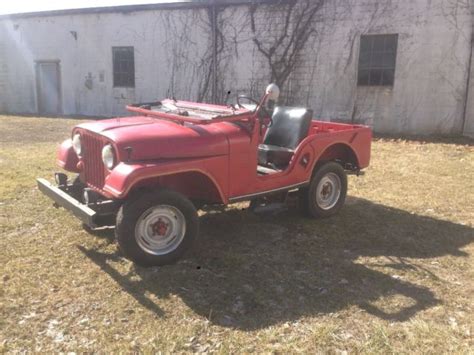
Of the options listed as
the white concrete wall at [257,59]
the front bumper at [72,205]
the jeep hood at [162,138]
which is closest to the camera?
the front bumper at [72,205]

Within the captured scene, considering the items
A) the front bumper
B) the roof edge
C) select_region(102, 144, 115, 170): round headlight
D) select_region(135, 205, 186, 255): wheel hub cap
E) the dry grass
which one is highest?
the roof edge

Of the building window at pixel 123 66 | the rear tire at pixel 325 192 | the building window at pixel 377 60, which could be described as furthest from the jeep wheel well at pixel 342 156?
the building window at pixel 123 66

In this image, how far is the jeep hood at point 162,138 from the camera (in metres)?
3.81

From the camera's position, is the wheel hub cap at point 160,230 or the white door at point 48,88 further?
the white door at point 48,88

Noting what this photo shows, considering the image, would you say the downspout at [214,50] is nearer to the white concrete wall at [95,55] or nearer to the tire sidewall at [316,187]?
the white concrete wall at [95,55]

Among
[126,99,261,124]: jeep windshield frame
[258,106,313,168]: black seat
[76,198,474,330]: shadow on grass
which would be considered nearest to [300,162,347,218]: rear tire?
[76,198,474,330]: shadow on grass

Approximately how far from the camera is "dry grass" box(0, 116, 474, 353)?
3.00 meters

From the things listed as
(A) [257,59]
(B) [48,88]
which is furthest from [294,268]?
(B) [48,88]

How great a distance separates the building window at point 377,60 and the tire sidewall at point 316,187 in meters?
7.66

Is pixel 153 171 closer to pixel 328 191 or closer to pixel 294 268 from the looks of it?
pixel 294 268

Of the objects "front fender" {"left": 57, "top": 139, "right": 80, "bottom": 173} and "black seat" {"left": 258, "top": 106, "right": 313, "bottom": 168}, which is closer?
"front fender" {"left": 57, "top": 139, "right": 80, "bottom": 173}

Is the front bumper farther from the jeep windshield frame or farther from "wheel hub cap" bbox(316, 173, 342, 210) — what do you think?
"wheel hub cap" bbox(316, 173, 342, 210)

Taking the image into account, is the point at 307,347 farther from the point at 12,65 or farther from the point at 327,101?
the point at 12,65

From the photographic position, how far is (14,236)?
463cm
